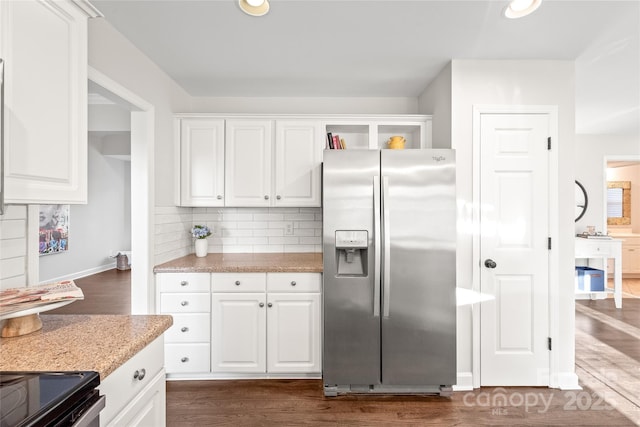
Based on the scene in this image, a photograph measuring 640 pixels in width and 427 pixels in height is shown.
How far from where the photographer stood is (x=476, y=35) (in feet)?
6.86

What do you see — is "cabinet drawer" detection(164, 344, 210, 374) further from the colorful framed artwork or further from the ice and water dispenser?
the colorful framed artwork

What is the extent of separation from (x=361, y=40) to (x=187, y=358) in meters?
2.67

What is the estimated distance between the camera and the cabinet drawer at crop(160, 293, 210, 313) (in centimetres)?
250

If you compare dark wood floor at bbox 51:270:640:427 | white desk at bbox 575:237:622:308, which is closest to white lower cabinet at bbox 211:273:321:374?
dark wood floor at bbox 51:270:640:427

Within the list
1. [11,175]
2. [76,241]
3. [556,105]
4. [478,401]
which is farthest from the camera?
[76,241]

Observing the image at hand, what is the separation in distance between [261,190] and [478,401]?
2360mm

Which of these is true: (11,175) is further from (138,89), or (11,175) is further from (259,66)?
(259,66)

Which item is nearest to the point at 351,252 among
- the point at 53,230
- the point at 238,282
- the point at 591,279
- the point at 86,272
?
the point at 238,282

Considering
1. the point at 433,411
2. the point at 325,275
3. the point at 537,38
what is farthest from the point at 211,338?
the point at 537,38

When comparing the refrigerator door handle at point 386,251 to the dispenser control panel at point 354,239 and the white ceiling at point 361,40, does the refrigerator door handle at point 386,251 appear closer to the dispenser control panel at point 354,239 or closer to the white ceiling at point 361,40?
the dispenser control panel at point 354,239

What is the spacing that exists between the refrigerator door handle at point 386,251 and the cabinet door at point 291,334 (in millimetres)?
550

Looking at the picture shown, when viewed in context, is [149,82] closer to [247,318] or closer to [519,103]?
[247,318]

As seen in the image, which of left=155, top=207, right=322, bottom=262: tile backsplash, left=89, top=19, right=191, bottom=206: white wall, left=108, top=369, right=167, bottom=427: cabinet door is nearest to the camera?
left=108, top=369, right=167, bottom=427: cabinet door

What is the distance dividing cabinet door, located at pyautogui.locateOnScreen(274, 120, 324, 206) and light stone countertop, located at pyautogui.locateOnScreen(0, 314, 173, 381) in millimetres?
1732
